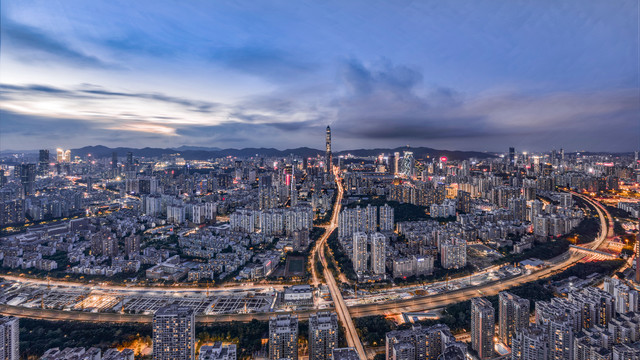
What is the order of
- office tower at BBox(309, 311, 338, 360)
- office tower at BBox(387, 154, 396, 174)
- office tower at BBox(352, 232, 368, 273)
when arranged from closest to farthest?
office tower at BBox(309, 311, 338, 360) < office tower at BBox(352, 232, 368, 273) < office tower at BBox(387, 154, 396, 174)

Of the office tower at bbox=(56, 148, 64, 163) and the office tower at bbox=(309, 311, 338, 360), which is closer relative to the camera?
the office tower at bbox=(309, 311, 338, 360)

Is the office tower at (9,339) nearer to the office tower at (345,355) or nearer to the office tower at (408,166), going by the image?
the office tower at (345,355)

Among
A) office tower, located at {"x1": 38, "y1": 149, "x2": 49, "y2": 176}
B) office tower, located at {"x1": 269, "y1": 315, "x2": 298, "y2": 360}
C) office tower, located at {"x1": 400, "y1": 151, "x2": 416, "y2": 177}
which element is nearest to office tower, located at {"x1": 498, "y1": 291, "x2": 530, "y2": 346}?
office tower, located at {"x1": 269, "y1": 315, "x2": 298, "y2": 360}

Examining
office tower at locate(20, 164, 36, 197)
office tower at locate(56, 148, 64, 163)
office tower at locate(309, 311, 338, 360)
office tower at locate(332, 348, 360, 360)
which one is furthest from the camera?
office tower at locate(56, 148, 64, 163)

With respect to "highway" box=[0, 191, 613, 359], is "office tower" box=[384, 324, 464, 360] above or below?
above

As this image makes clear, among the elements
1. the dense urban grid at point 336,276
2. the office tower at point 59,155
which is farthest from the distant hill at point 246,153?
the dense urban grid at point 336,276

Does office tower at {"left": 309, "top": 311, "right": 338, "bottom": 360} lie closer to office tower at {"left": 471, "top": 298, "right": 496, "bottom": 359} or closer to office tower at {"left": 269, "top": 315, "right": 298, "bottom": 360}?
office tower at {"left": 269, "top": 315, "right": 298, "bottom": 360}
